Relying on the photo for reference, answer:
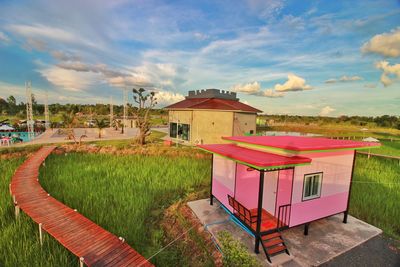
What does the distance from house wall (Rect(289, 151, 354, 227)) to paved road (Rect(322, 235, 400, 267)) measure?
1.19m

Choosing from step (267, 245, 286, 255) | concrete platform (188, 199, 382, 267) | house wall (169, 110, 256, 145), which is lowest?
concrete platform (188, 199, 382, 267)

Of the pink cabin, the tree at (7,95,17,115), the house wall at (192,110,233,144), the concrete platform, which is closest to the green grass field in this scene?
the concrete platform

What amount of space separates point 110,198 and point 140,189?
1.51 m

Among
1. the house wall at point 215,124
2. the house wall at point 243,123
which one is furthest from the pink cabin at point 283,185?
the house wall at point 243,123

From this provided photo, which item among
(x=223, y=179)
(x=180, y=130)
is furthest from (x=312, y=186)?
(x=180, y=130)

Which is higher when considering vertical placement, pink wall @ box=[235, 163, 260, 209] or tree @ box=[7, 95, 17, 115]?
tree @ box=[7, 95, 17, 115]

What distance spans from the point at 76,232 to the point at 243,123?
59.7 feet

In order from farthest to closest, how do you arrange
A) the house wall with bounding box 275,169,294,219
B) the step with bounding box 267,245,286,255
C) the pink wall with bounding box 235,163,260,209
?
the pink wall with bounding box 235,163,260,209 → the house wall with bounding box 275,169,294,219 → the step with bounding box 267,245,286,255

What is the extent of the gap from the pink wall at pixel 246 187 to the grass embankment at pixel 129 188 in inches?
114

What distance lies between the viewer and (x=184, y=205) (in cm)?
880

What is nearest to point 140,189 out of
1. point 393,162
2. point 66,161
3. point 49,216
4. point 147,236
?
point 147,236

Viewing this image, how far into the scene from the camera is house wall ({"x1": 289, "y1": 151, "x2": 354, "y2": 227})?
19.5 feet

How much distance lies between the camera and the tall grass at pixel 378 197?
7.88m

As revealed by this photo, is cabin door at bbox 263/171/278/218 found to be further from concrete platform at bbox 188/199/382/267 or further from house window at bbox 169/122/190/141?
house window at bbox 169/122/190/141
